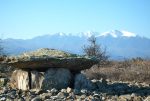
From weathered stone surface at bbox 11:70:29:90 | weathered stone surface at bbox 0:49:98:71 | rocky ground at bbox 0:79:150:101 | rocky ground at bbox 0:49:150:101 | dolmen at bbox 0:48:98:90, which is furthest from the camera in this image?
weathered stone surface at bbox 11:70:29:90

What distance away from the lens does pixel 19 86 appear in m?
16.3

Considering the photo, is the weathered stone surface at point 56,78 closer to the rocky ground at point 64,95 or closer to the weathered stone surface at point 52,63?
the weathered stone surface at point 52,63

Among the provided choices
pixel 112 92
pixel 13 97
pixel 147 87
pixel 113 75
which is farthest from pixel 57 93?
pixel 113 75

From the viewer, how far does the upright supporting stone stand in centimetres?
1587

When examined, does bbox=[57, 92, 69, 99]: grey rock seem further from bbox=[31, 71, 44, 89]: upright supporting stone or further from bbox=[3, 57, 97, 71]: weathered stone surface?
bbox=[31, 71, 44, 89]: upright supporting stone

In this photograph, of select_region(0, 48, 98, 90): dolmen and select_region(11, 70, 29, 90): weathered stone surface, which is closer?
select_region(0, 48, 98, 90): dolmen

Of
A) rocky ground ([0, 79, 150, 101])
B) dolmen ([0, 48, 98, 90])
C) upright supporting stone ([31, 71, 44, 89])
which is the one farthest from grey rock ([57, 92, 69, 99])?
upright supporting stone ([31, 71, 44, 89])

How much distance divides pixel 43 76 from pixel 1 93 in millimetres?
2198

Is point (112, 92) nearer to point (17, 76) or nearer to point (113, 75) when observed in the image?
point (17, 76)

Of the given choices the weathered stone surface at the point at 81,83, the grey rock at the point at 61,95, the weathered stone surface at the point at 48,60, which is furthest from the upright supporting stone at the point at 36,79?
the grey rock at the point at 61,95

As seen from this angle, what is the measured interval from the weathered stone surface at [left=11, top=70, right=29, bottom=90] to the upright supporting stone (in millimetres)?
251

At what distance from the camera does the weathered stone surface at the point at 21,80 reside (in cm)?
1608

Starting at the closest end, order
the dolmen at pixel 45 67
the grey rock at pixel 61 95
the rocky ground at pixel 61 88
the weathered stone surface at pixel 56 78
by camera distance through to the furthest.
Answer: the grey rock at pixel 61 95, the rocky ground at pixel 61 88, the dolmen at pixel 45 67, the weathered stone surface at pixel 56 78

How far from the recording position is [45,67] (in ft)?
52.5
